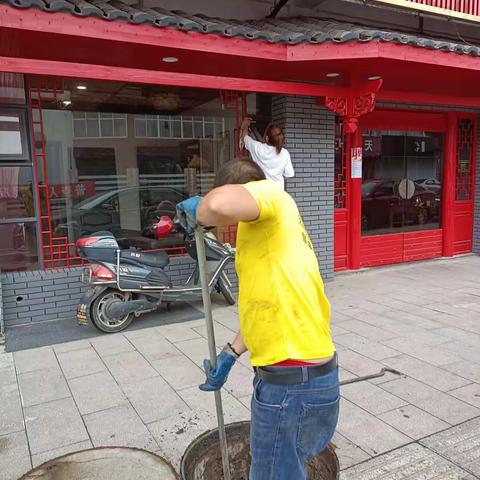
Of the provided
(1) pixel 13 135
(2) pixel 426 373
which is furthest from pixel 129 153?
(2) pixel 426 373

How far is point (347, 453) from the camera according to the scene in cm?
Answer: 288

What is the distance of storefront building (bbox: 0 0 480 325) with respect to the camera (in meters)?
4.57

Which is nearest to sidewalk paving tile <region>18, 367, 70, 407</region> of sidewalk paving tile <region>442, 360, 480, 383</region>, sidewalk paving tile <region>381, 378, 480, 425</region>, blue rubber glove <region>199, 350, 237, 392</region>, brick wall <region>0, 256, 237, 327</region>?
brick wall <region>0, 256, 237, 327</region>

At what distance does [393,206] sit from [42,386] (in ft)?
20.6

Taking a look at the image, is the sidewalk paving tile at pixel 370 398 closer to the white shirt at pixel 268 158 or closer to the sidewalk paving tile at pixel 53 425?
the sidewalk paving tile at pixel 53 425

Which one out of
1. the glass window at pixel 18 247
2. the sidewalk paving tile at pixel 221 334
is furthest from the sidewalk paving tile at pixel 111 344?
the glass window at pixel 18 247

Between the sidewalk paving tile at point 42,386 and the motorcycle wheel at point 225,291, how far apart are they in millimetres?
2199

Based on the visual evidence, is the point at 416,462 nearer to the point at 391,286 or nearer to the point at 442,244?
the point at 391,286

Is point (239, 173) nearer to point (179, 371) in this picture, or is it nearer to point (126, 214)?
point (179, 371)

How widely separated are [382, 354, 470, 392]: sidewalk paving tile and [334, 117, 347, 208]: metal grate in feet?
11.8

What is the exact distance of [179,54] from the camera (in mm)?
4797

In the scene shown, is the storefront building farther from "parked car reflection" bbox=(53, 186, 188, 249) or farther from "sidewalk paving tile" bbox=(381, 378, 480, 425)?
"sidewalk paving tile" bbox=(381, 378, 480, 425)

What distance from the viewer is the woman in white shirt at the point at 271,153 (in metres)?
5.84

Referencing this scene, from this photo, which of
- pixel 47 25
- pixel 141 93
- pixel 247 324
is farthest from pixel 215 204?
pixel 141 93
